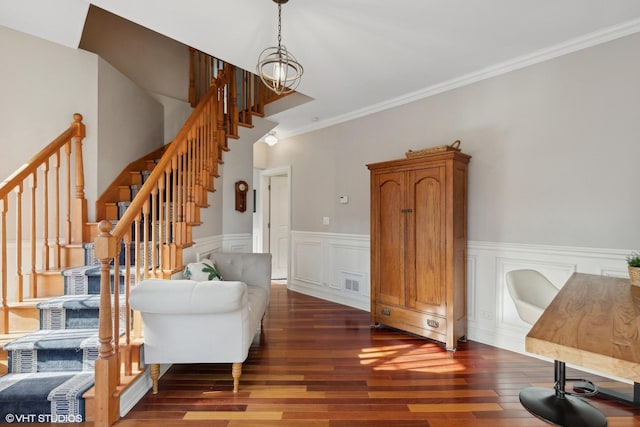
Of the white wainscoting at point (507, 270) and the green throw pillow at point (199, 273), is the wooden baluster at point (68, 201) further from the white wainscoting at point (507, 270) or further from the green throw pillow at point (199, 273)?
the white wainscoting at point (507, 270)

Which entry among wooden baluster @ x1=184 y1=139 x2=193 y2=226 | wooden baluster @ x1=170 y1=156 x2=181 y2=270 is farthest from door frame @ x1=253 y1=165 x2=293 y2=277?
wooden baluster @ x1=170 y1=156 x2=181 y2=270

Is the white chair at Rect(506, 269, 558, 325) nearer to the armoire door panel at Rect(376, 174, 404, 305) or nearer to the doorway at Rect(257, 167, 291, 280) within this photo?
the armoire door panel at Rect(376, 174, 404, 305)

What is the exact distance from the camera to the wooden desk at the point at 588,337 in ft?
3.26

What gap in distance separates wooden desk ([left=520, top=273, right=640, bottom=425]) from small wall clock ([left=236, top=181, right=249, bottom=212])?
135 inches

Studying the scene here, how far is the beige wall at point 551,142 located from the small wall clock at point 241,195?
6.48 feet

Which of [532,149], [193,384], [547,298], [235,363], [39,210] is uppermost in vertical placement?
[532,149]

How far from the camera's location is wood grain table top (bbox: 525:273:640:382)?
97 cm

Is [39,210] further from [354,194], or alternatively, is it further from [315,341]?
[354,194]

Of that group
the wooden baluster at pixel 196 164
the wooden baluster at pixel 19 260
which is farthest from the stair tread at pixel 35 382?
the wooden baluster at pixel 196 164

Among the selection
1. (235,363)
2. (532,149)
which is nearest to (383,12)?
(532,149)

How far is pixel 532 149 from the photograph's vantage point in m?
2.93

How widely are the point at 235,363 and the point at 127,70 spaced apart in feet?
12.9

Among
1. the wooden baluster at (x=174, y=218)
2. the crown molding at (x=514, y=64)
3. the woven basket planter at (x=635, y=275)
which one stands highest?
the crown molding at (x=514, y=64)
